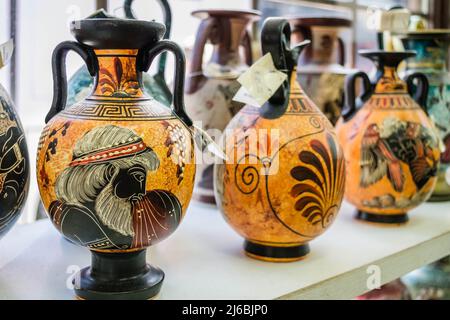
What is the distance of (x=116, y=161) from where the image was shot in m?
0.73

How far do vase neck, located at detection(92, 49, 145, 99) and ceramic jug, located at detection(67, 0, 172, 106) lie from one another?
0.15m

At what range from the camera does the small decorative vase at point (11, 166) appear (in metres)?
0.80

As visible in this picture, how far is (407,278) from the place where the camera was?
1410mm

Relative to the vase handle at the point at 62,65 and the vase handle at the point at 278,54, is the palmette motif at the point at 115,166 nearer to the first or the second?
the vase handle at the point at 62,65

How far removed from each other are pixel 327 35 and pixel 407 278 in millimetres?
670

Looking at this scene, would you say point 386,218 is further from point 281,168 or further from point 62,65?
point 62,65

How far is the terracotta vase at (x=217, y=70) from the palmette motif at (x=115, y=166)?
464 millimetres

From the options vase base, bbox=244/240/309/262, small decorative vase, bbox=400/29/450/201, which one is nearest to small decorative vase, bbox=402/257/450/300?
small decorative vase, bbox=400/29/450/201

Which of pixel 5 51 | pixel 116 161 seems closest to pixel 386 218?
pixel 116 161

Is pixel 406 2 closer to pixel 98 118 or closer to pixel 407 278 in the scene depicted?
pixel 407 278

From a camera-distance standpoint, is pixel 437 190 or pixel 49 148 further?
pixel 437 190

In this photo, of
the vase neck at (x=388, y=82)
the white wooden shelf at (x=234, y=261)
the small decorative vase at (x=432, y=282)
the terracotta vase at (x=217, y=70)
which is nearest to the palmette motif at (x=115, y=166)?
the white wooden shelf at (x=234, y=261)

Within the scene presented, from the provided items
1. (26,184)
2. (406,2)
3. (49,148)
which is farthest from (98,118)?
(406,2)

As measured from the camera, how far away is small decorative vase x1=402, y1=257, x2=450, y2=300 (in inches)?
54.3
